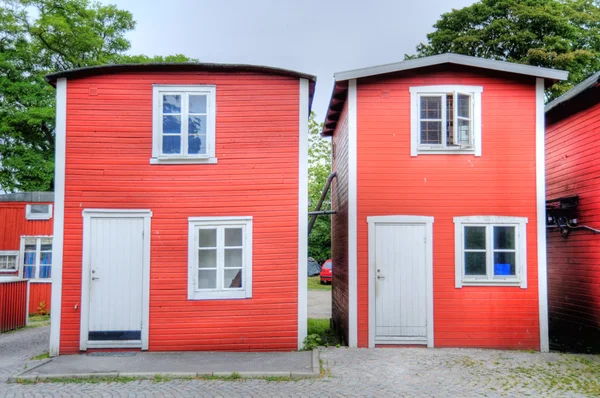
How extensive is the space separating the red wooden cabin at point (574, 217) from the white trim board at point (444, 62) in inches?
50.2

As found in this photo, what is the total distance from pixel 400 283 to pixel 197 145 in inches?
190

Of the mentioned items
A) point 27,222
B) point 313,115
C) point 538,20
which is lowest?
point 27,222

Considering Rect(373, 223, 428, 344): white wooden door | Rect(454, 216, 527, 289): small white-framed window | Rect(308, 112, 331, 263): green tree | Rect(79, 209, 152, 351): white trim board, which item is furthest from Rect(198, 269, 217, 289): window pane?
Rect(308, 112, 331, 263): green tree

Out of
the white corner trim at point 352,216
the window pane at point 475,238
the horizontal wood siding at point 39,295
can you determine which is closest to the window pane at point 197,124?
the white corner trim at point 352,216

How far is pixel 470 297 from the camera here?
443 inches

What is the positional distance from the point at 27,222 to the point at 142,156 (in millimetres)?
10030

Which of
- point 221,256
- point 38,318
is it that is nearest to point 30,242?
point 38,318

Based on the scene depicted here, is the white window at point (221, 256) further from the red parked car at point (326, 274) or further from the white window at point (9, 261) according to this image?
the red parked car at point (326, 274)

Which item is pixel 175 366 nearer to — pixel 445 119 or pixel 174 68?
pixel 174 68

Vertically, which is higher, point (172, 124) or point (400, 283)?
point (172, 124)

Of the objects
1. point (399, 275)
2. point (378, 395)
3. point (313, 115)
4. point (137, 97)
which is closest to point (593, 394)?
point (378, 395)

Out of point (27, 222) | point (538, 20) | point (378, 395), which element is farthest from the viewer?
point (538, 20)

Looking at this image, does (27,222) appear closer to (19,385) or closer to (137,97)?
(137,97)

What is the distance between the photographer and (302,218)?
11.0 meters
